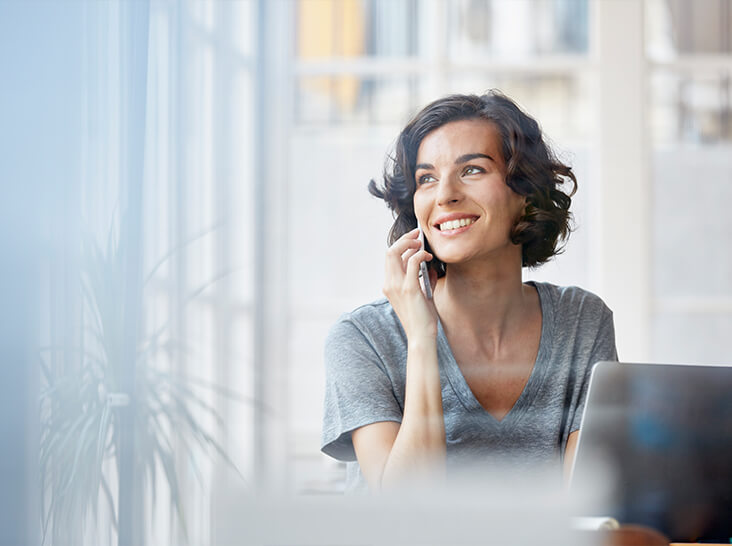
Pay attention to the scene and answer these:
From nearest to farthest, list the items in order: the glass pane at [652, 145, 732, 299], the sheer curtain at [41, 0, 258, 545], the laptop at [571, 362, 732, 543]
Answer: the laptop at [571, 362, 732, 543], the sheer curtain at [41, 0, 258, 545], the glass pane at [652, 145, 732, 299]

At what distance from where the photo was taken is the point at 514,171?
1.40 metres

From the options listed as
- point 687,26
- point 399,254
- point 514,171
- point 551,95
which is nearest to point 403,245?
point 399,254

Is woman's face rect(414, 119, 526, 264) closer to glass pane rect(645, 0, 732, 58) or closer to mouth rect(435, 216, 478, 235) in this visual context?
mouth rect(435, 216, 478, 235)

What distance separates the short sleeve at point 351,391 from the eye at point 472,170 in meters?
0.33

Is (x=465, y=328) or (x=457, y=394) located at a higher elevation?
(x=465, y=328)

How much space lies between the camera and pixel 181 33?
3.83 feet

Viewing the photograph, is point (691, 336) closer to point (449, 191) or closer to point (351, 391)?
point (449, 191)

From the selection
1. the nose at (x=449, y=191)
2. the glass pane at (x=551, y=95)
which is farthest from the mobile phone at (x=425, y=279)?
the glass pane at (x=551, y=95)

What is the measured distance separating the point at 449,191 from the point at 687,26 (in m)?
0.83

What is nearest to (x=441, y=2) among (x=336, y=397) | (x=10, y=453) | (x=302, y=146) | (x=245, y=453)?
(x=302, y=146)

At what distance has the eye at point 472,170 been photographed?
4.53ft

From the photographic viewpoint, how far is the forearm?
1217 millimetres

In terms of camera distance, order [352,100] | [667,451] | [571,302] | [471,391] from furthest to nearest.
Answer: [352,100]
[571,302]
[471,391]
[667,451]

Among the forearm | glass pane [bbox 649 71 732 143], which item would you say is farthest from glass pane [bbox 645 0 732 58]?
the forearm
